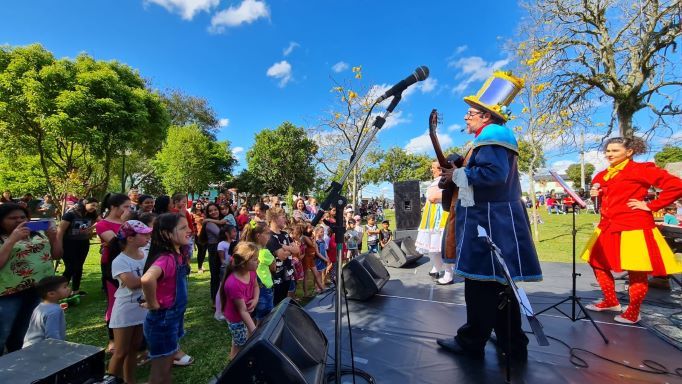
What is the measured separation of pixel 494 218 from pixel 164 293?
8.43 ft

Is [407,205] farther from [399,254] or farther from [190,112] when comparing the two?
[190,112]

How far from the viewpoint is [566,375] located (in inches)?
91.7

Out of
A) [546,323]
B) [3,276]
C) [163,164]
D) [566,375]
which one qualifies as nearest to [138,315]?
[3,276]

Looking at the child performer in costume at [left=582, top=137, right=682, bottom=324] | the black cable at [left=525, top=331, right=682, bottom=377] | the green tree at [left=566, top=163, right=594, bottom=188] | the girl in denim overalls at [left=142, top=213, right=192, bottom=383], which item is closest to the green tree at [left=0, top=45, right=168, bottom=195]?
the girl in denim overalls at [left=142, top=213, right=192, bottom=383]

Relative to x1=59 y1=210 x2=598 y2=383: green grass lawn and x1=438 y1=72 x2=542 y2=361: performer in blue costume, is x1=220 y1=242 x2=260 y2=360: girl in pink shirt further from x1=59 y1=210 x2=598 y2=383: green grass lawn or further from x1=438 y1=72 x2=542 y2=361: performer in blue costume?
x1=438 y1=72 x2=542 y2=361: performer in blue costume

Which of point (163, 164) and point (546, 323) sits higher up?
point (163, 164)

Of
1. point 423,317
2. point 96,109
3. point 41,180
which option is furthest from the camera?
point 41,180

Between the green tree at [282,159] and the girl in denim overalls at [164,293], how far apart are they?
1223 inches

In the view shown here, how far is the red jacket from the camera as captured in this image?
3.12 m

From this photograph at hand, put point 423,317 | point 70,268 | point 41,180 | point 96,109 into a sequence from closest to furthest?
point 423,317, point 70,268, point 96,109, point 41,180

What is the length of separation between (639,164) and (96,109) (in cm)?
1533

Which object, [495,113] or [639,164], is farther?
[639,164]

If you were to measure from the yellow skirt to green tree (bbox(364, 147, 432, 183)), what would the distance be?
39.8 meters

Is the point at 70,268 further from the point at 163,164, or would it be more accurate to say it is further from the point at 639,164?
the point at 163,164
